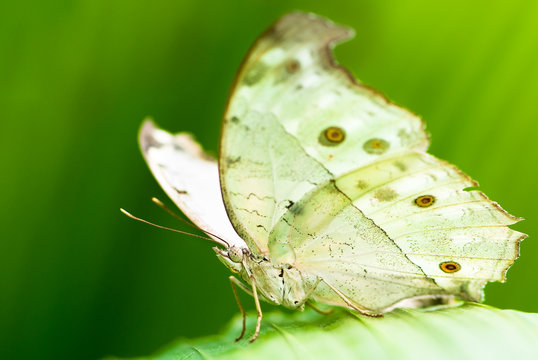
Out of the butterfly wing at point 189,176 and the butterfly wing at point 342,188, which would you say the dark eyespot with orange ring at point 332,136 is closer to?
the butterfly wing at point 342,188

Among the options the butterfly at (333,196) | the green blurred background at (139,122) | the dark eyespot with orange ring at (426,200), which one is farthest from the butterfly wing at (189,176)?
the dark eyespot with orange ring at (426,200)

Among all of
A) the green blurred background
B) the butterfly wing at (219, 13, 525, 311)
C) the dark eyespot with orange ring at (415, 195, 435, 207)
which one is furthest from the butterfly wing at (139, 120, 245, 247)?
the dark eyespot with orange ring at (415, 195, 435, 207)

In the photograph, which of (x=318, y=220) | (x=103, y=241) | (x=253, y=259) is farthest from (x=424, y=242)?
(x=103, y=241)

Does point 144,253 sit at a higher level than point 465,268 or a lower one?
lower

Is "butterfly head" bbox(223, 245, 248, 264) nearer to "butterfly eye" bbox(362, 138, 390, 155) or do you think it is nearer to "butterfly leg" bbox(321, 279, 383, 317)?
"butterfly leg" bbox(321, 279, 383, 317)

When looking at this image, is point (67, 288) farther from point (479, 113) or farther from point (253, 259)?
point (479, 113)

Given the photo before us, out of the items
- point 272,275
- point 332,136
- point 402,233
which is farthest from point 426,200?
point 272,275

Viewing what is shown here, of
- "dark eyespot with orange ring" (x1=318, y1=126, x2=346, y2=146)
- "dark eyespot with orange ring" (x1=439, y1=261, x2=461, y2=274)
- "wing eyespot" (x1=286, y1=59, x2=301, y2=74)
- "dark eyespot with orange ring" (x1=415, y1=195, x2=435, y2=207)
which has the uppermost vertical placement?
"wing eyespot" (x1=286, y1=59, x2=301, y2=74)

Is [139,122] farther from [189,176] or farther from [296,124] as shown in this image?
[296,124]
